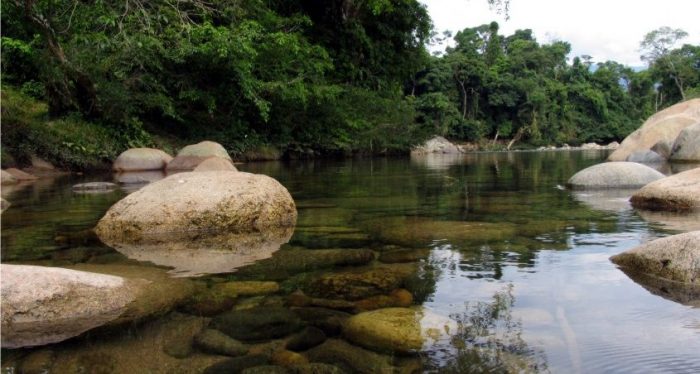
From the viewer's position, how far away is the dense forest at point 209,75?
12.6 metres

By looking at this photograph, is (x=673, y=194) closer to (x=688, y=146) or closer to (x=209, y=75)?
(x=688, y=146)

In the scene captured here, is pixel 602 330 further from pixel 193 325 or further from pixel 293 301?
pixel 193 325

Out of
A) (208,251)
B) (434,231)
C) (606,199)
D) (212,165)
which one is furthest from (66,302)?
(212,165)

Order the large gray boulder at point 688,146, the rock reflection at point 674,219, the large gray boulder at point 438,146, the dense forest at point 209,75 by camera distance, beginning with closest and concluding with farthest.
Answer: the rock reflection at point 674,219, the dense forest at point 209,75, the large gray boulder at point 688,146, the large gray boulder at point 438,146

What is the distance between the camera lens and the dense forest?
1259cm

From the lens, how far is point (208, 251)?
4363 millimetres

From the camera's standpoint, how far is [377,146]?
85.7ft

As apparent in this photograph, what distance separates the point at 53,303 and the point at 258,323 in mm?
1062

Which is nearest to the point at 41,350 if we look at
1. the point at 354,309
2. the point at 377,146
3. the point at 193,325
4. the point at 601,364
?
the point at 193,325

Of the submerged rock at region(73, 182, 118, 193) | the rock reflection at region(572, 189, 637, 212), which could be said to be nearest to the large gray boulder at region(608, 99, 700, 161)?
the rock reflection at region(572, 189, 637, 212)

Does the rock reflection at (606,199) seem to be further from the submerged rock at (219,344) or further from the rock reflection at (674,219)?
the submerged rock at (219,344)

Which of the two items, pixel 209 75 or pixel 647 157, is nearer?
pixel 647 157

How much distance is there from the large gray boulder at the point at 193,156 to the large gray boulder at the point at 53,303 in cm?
1068

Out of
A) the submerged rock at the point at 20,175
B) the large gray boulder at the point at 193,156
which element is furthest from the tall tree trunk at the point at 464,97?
the submerged rock at the point at 20,175
